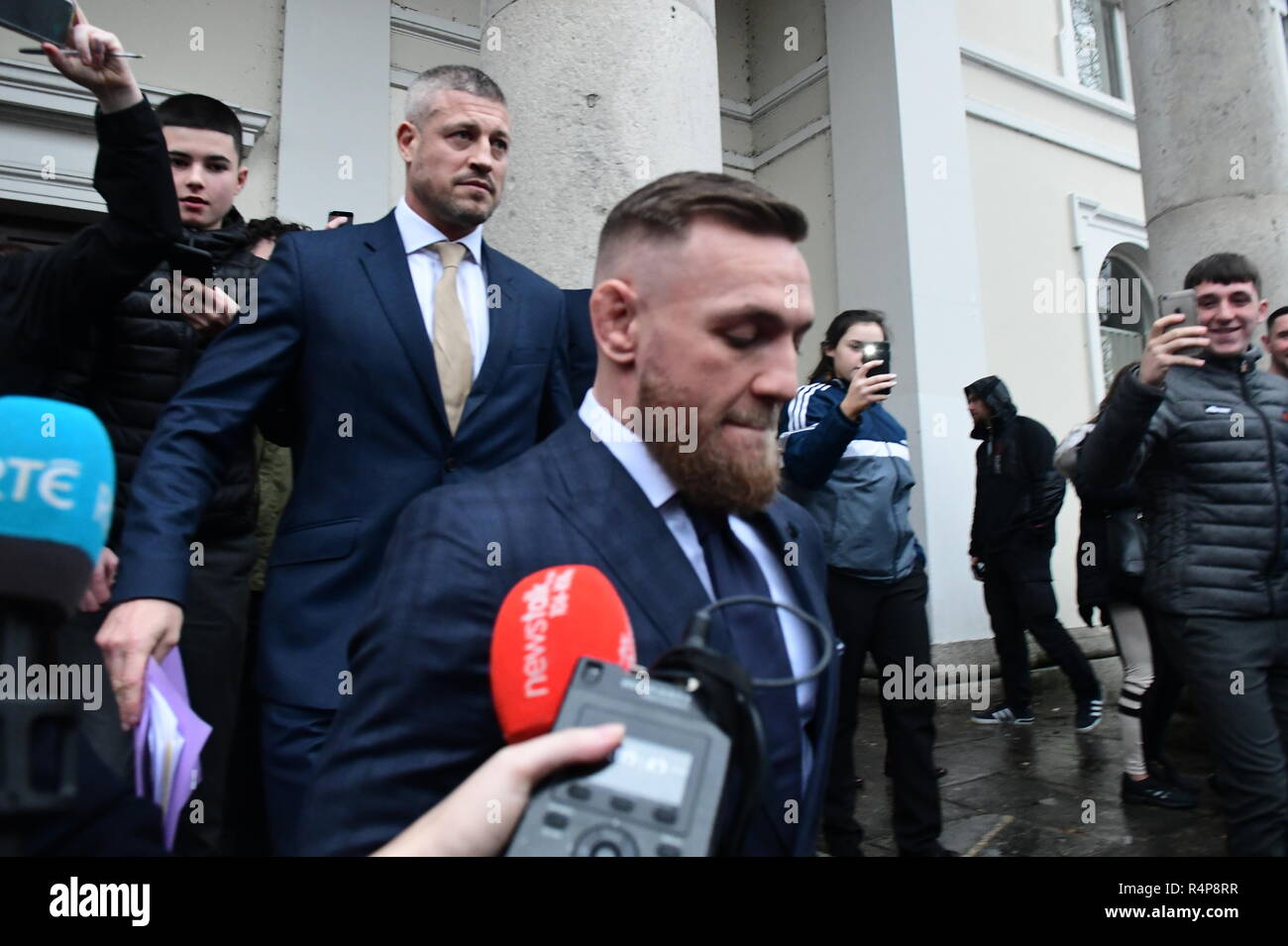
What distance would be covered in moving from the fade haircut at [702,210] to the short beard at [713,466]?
0.68ft

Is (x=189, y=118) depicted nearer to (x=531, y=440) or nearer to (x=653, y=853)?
(x=531, y=440)

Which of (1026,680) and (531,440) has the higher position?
(531,440)

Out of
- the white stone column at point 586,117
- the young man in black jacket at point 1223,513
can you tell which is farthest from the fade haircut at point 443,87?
the young man in black jacket at point 1223,513

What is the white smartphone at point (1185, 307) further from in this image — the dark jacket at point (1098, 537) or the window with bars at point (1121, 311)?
the window with bars at point (1121, 311)

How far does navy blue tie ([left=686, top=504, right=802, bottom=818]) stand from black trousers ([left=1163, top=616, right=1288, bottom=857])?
2275 mm

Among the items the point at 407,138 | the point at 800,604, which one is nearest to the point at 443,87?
the point at 407,138

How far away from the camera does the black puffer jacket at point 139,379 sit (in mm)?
2034

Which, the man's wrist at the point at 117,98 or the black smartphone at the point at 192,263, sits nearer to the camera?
the man's wrist at the point at 117,98

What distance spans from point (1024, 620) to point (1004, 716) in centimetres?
82

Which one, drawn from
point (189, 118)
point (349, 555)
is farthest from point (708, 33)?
point (349, 555)

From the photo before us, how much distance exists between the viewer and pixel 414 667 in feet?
3.24

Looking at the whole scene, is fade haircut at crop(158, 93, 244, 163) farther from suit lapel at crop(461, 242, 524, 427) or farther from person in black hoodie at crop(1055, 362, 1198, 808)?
person in black hoodie at crop(1055, 362, 1198, 808)

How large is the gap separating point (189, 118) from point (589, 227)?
1055mm

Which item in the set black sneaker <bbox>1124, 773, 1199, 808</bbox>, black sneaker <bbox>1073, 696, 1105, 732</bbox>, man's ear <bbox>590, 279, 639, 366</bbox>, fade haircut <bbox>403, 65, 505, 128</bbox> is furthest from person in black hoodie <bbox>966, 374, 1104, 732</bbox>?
man's ear <bbox>590, 279, 639, 366</bbox>
